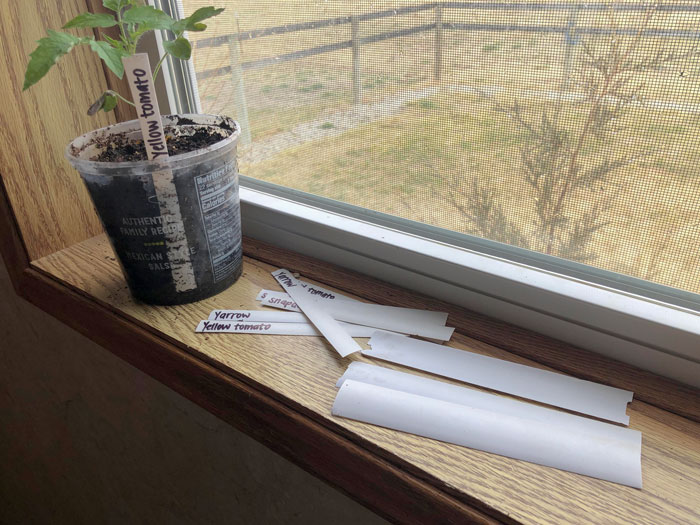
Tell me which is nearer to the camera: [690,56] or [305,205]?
[690,56]

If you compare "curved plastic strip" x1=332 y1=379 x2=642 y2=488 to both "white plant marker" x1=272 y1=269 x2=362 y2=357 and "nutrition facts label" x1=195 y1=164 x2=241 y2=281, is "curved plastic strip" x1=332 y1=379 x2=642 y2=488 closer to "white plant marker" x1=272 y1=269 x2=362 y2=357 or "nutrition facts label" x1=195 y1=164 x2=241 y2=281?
"white plant marker" x1=272 y1=269 x2=362 y2=357

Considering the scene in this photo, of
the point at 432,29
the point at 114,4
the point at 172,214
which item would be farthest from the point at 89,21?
the point at 432,29

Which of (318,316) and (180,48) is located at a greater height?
(180,48)

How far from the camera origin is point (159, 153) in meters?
0.49

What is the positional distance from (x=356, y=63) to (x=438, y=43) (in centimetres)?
10

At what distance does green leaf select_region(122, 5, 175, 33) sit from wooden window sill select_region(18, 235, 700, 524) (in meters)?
0.29

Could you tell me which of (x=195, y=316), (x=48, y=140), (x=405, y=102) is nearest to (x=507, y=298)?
(x=405, y=102)

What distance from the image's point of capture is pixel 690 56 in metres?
0.38

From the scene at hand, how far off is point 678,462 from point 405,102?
0.40 m

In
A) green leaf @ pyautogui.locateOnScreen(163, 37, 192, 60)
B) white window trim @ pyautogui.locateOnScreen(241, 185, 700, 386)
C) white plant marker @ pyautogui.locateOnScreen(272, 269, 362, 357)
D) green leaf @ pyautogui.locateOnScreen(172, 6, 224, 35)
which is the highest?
green leaf @ pyautogui.locateOnScreen(172, 6, 224, 35)

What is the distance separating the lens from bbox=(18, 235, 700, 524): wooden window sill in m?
0.36

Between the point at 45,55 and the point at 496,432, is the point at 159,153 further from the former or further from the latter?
the point at 496,432

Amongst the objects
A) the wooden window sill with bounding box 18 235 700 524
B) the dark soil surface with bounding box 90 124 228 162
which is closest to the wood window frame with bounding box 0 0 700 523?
the wooden window sill with bounding box 18 235 700 524

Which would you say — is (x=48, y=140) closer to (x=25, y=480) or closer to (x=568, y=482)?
(x=568, y=482)
